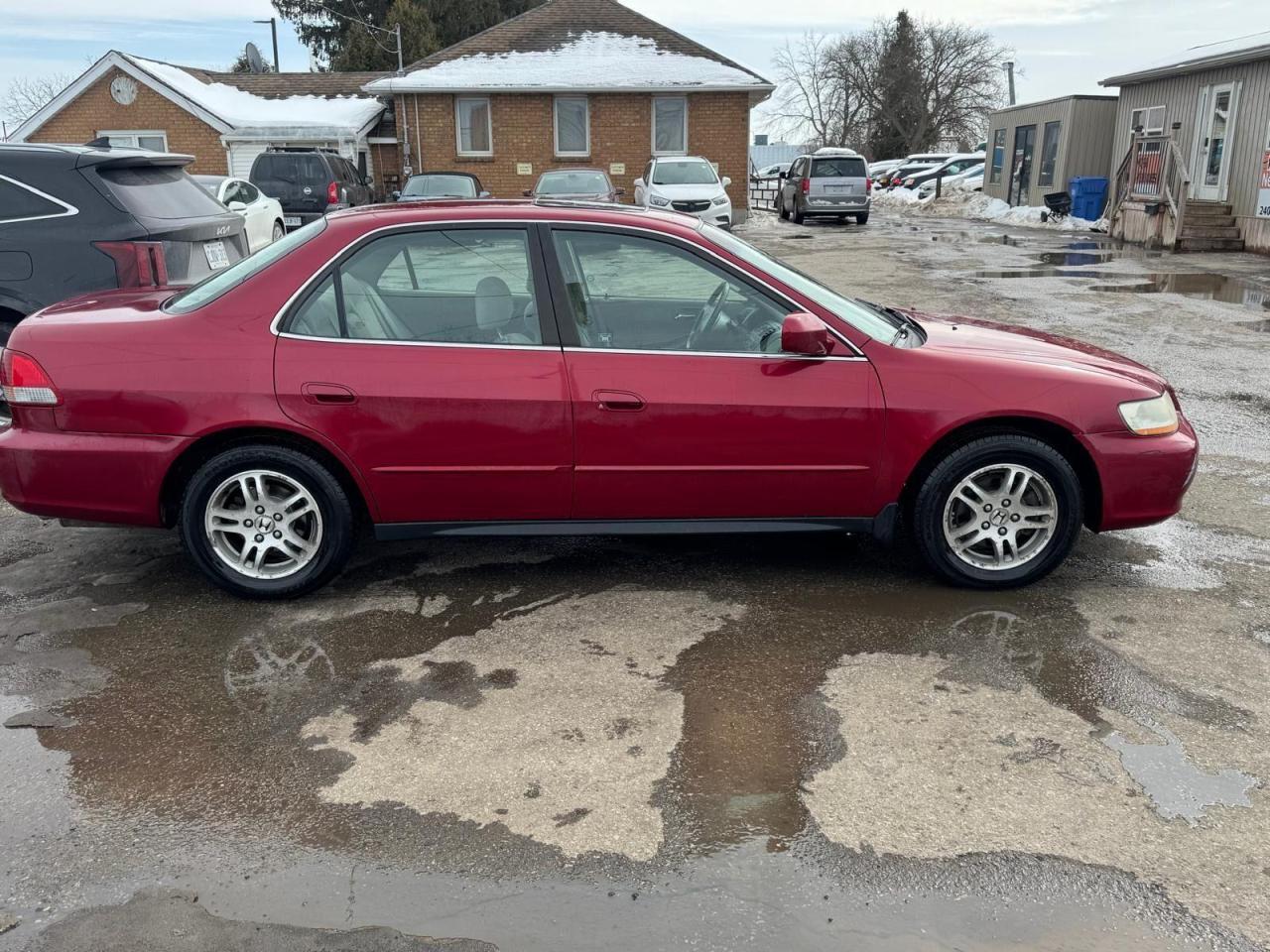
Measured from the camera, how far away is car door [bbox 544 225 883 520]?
13.5ft

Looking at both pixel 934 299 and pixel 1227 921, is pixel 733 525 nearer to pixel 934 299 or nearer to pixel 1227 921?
pixel 1227 921

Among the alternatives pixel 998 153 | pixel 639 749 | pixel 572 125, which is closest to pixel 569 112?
Answer: pixel 572 125

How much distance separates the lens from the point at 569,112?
2878cm

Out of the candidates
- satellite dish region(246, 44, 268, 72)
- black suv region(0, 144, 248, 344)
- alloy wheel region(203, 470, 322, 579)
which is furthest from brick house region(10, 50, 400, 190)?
alloy wheel region(203, 470, 322, 579)

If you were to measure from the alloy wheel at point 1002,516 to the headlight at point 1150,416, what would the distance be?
421 millimetres

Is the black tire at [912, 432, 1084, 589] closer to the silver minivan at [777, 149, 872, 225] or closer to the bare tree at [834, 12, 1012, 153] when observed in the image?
the silver minivan at [777, 149, 872, 225]

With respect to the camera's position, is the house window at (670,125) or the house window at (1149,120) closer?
the house window at (1149,120)

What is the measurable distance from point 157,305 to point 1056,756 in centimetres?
387

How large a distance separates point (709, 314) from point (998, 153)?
32.9m

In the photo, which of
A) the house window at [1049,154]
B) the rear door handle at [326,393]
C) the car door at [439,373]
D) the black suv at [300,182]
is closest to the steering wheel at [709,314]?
the car door at [439,373]

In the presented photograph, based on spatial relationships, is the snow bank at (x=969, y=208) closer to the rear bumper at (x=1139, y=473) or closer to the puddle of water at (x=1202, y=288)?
the puddle of water at (x=1202, y=288)

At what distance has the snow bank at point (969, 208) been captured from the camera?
27.3 m

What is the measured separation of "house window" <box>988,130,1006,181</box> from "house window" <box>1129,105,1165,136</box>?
7982 mm

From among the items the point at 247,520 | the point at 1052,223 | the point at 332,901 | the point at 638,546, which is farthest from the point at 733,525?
the point at 1052,223
